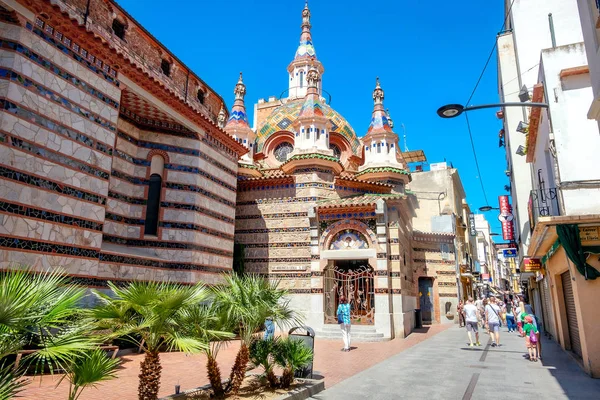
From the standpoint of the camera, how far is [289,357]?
7180 mm

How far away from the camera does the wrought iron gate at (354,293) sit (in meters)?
16.6

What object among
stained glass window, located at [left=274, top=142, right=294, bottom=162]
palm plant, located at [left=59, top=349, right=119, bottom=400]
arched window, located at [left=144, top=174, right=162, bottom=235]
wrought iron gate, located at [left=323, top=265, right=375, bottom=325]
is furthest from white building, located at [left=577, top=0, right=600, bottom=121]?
stained glass window, located at [left=274, top=142, right=294, bottom=162]

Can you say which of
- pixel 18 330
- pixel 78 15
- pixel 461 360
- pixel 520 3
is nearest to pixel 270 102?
pixel 520 3

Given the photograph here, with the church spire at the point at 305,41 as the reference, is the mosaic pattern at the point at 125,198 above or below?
below

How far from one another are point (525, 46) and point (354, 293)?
46.8 feet

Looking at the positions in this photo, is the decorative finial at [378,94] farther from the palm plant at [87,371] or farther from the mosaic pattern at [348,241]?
the palm plant at [87,371]

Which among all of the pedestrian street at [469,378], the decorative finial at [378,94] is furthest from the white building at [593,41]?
the decorative finial at [378,94]

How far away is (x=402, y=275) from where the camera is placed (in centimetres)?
1756

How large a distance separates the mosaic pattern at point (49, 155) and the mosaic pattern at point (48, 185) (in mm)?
497

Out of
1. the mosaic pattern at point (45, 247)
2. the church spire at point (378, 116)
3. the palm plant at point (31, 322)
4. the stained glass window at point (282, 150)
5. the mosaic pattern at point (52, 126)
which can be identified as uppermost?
the church spire at point (378, 116)

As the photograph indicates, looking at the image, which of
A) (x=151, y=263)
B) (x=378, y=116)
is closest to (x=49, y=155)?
(x=151, y=263)

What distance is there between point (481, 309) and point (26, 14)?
22.2 m

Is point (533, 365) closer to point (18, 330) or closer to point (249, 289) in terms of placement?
point (249, 289)

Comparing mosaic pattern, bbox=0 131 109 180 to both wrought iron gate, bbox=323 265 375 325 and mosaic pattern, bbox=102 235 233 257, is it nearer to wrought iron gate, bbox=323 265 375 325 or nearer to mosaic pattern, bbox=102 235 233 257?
mosaic pattern, bbox=102 235 233 257
